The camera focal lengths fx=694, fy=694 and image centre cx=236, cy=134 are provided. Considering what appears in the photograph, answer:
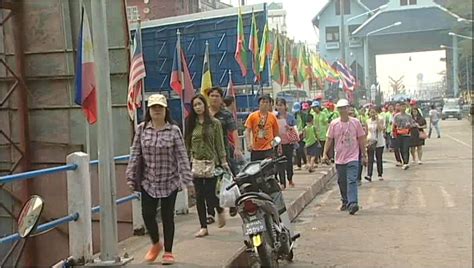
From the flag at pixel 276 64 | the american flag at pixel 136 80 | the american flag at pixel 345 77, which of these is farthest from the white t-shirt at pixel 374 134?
the american flag at pixel 345 77

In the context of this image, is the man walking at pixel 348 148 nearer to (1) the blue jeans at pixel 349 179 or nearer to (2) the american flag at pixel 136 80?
(1) the blue jeans at pixel 349 179

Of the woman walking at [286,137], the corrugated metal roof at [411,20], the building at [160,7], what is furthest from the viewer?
the corrugated metal roof at [411,20]

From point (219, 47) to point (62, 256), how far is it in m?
11.8

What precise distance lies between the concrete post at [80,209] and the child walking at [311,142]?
10.5 metres

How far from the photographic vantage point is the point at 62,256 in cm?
1310

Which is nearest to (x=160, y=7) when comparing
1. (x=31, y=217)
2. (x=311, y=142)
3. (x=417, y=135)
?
(x=417, y=135)

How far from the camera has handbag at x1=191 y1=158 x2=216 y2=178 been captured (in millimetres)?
8273

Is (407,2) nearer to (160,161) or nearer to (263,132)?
(263,132)

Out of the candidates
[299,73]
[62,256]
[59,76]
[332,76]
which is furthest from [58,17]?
[332,76]

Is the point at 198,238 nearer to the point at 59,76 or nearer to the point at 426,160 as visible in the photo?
the point at 59,76

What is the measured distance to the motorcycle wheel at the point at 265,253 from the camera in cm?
646

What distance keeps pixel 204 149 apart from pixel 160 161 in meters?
1.49

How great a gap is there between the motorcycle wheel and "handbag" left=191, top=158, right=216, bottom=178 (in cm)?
184

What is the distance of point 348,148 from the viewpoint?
1118 cm
